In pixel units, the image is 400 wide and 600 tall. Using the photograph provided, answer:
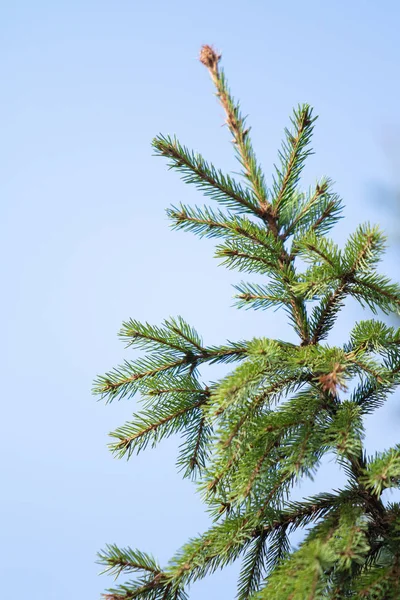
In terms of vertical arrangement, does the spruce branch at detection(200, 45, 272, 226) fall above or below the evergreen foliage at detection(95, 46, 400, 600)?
above

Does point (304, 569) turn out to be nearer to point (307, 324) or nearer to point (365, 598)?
point (365, 598)

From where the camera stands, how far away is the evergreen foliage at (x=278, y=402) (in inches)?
27.3

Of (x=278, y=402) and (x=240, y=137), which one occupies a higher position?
(x=240, y=137)

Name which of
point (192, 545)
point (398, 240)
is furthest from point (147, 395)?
point (398, 240)

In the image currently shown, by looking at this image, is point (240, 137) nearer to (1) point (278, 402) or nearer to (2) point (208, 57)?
(2) point (208, 57)

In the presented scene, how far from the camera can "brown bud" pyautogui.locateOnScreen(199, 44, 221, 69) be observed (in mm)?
794

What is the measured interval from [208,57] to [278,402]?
0.37m

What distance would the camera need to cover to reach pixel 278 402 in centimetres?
79

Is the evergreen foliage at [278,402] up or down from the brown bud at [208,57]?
down

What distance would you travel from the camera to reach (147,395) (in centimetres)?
85

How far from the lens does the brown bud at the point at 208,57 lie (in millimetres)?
794

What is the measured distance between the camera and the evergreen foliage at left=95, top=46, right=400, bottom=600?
0.69 metres

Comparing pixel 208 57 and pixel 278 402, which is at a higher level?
pixel 208 57

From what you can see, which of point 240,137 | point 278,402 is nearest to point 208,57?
point 240,137
